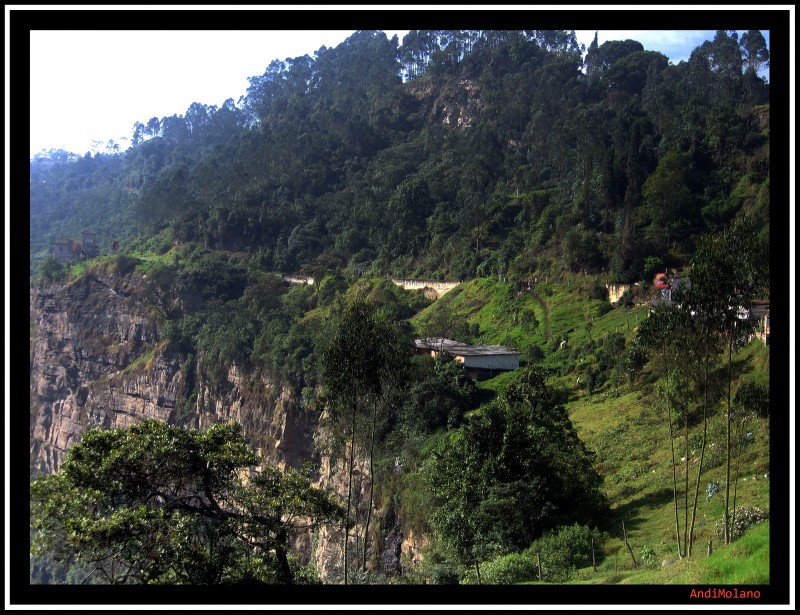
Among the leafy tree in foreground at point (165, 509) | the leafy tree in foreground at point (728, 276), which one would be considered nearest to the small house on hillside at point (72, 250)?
the leafy tree in foreground at point (165, 509)

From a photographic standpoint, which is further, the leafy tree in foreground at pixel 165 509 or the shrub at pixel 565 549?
the shrub at pixel 565 549

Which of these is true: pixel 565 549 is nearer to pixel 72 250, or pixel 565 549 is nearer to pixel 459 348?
pixel 459 348

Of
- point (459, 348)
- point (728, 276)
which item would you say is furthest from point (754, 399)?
point (459, 348)

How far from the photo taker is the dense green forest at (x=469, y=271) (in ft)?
43.0

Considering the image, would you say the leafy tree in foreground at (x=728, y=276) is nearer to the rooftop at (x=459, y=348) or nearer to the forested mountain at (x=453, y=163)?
the rooftop at (x=459, y=348)

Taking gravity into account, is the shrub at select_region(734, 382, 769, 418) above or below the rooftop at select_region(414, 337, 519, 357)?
below

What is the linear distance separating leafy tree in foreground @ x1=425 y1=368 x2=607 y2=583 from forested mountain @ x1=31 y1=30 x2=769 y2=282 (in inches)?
641

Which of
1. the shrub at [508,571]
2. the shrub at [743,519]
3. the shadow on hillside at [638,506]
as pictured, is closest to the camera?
the shrub at [743,519]

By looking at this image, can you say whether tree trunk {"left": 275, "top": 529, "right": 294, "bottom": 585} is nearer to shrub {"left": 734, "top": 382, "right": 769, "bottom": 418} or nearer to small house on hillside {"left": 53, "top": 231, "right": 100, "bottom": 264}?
shrub {"left": 734, "top": 382, "right": 769, "bottom": 418}

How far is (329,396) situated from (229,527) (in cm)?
471

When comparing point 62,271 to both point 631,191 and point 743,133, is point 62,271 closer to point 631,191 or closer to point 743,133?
point 631,191

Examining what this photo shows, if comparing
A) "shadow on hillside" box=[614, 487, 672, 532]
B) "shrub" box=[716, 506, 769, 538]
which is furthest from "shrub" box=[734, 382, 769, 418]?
"shadow on hillside" box=[614, 487, 672, 532]

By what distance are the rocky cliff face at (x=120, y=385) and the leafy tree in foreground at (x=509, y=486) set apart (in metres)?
17.0

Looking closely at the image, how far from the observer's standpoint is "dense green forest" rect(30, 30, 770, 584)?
13102mm
